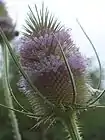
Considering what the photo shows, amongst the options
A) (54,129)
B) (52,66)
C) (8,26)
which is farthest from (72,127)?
(54,129)

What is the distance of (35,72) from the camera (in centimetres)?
155

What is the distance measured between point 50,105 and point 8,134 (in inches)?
236

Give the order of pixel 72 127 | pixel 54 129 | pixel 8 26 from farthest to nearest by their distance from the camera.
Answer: pixel 54 129, pixel 8 26, pixel 72 127

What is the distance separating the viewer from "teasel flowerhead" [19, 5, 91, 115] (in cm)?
154

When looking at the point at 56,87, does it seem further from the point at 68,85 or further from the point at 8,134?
the point at 8,134

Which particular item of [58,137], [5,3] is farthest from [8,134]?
[5,3]

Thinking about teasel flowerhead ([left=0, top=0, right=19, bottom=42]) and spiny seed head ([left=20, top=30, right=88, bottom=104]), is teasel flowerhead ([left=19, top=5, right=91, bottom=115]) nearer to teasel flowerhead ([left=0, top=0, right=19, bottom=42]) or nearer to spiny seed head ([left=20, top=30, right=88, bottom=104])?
spiny seed head ([left=20, top=30, right=88, bottom=104])

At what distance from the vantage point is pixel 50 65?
1547mm

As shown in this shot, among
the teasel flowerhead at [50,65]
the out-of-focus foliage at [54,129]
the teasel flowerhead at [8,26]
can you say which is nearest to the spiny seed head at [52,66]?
the teasel flowerhead at [50,65]

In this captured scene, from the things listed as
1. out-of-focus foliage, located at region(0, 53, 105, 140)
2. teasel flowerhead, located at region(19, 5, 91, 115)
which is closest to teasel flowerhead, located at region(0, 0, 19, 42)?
teasel flowerhead, located at region(19, 5, 91, 115)

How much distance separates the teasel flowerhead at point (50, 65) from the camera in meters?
1.54

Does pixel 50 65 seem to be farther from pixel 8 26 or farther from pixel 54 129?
pixel 54 129

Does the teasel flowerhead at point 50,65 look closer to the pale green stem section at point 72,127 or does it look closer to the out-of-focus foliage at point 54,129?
the pale green stem section at point 72,127

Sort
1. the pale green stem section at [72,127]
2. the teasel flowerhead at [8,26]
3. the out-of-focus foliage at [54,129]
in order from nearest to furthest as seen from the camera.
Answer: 1. the pale green stem section at [72,127]
2. the teasel flowerhead at [8,26]
3. the out-of-focus foliage at [54,129]
